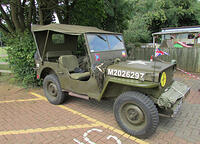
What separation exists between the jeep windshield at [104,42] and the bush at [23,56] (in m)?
2.65

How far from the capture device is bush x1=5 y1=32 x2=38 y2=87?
511 cm

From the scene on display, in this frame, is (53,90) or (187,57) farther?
Answer: (187,57)

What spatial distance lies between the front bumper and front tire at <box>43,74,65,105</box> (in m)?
2.50

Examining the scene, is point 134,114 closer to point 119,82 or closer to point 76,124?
point 119,82

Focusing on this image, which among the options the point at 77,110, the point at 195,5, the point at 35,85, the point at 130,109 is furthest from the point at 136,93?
the point at 195,5

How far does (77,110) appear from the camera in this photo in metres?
3.87

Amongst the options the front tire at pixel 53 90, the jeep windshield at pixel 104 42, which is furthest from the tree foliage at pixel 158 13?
the front tire at pixel 53 90

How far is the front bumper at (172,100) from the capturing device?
2453mm

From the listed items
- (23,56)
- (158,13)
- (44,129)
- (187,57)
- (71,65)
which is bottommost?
(44,129)

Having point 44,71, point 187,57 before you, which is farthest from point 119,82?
point 187,57

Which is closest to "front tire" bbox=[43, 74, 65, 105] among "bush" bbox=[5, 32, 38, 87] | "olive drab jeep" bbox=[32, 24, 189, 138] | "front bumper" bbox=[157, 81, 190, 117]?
"olive drab jeep" bbox=[32, 24, 189, 138]

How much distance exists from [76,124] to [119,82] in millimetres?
1367

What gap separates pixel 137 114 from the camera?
262 cm

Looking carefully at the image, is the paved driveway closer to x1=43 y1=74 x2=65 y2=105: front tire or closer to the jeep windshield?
x1=43 y1=74 x2=65 y2=105: front tire
